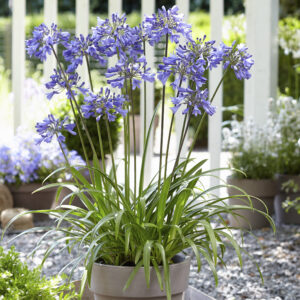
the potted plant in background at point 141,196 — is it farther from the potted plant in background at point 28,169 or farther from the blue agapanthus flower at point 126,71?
the potted plant in background at point 28,169

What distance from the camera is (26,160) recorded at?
12.0 feet

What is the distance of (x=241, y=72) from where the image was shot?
5.52ft

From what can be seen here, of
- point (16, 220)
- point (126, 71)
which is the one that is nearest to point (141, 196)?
point (126, 71)

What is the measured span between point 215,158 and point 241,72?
2194mm

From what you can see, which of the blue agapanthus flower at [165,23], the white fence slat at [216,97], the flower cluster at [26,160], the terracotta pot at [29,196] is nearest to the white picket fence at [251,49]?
the white fence slat at [216,97]

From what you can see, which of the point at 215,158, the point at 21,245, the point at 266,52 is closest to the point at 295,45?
the point at 266,52

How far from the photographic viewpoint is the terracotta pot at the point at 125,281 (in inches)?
62.7

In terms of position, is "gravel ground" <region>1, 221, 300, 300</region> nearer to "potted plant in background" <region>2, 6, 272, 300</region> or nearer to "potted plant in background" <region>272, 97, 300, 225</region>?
"potted plant in background" <region>272, 97, 300, 225</region>

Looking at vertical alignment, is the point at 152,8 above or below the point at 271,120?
above

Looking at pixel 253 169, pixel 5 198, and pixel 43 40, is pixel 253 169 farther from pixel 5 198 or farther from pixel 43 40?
pixel 43 40

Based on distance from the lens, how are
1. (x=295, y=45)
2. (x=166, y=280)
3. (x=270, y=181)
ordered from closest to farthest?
(x=166, y=280), (x=270, y=181), (x=295, y=45)

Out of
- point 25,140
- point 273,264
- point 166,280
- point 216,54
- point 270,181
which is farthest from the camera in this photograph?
point 25,140

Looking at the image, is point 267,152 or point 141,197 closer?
point 141,197

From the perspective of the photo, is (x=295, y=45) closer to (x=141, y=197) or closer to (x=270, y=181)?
(x=270, y=181)
